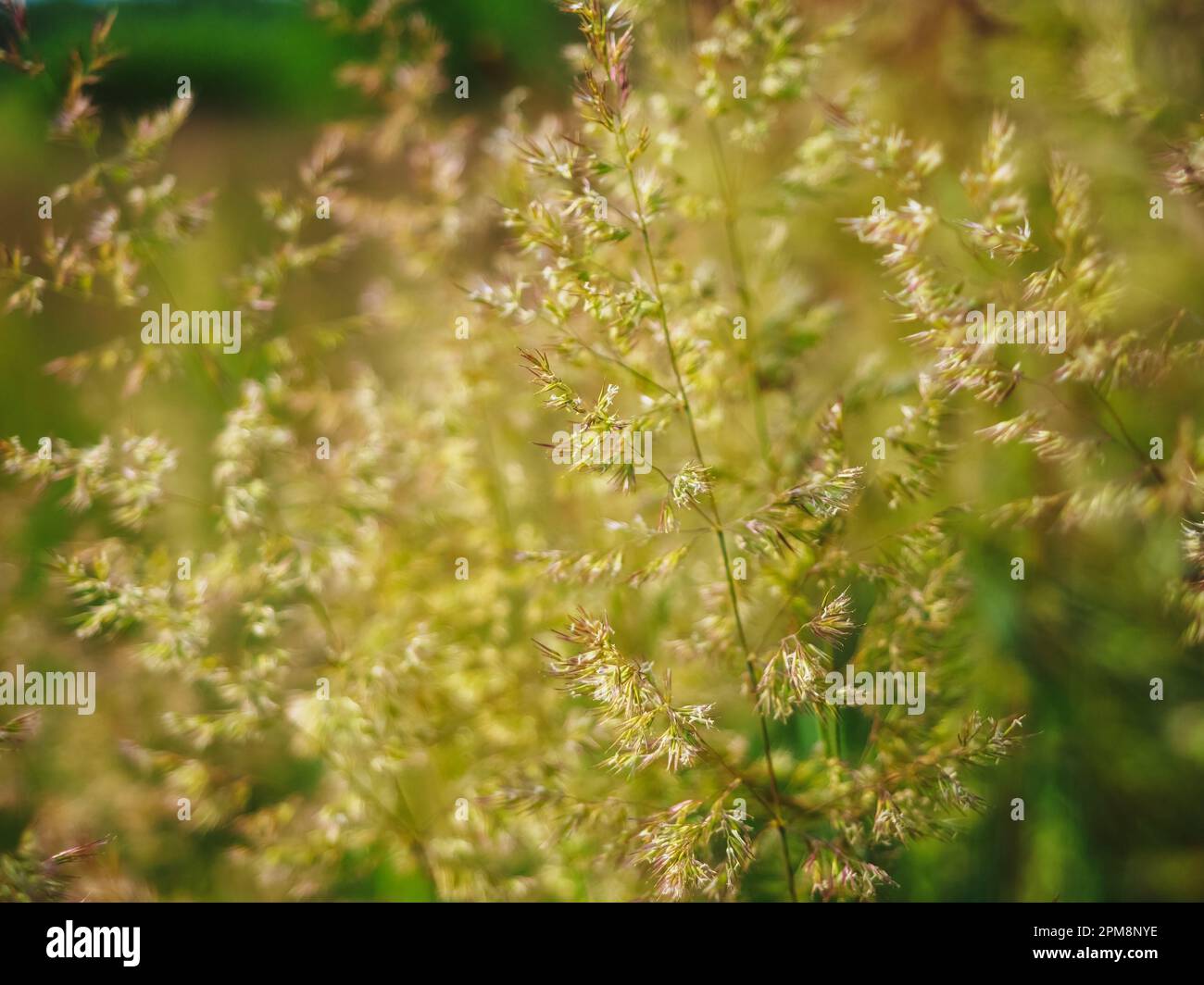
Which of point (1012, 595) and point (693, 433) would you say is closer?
point (693, 433)

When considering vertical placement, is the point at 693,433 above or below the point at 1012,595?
above

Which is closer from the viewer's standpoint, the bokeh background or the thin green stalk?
the thin green stalk

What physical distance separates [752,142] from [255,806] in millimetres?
1759

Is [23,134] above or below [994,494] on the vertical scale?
above

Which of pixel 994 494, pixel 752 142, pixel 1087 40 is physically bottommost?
pixel 994 494

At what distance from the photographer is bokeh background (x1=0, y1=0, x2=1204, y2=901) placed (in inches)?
57.1

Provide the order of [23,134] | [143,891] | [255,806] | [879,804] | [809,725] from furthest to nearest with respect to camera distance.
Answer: [23,134] → [255,806] → [143,891] → [809,725] → [879,804]

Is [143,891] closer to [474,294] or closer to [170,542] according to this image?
[170,542]

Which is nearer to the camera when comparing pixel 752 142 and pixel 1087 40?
pixel 752 142

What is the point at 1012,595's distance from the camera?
1573 millimetres

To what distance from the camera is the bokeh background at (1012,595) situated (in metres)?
1.45

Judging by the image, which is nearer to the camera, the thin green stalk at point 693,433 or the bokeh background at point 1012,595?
the thin green stalk at point 693,433

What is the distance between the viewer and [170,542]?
1927mm
